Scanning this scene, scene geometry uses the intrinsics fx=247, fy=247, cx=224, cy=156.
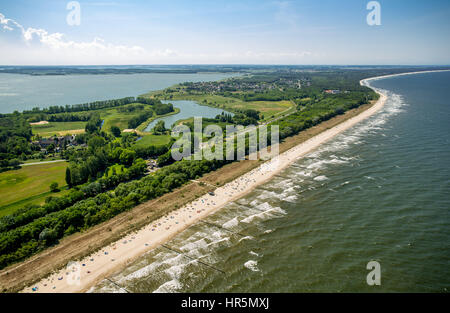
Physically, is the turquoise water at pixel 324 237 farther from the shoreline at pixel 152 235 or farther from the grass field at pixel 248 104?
the grass field at pixel 248 104

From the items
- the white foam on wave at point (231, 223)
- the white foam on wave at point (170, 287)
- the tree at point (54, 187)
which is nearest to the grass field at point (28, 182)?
the tree at point (54, 187)

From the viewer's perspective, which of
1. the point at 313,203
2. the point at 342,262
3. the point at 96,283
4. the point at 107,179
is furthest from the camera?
the point at 107,179

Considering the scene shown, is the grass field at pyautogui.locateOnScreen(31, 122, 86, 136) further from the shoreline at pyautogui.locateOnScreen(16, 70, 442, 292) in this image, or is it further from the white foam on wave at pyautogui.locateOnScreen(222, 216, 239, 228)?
the white foam on wave at pyautogui.locateOnScreen(222, 216, 239, 228)

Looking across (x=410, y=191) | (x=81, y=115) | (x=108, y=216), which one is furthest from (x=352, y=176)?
(x=81, y=115)

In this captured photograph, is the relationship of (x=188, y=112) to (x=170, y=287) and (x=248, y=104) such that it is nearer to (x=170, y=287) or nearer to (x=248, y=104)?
(x=248, y=104)

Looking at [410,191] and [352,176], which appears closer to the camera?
[410,191]

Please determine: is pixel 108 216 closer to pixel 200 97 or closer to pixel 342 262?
pixel 342 262

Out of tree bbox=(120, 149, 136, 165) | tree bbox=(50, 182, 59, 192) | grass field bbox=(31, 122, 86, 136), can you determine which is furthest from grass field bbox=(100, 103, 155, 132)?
tree bbox=(50, 182, 59, 192)
